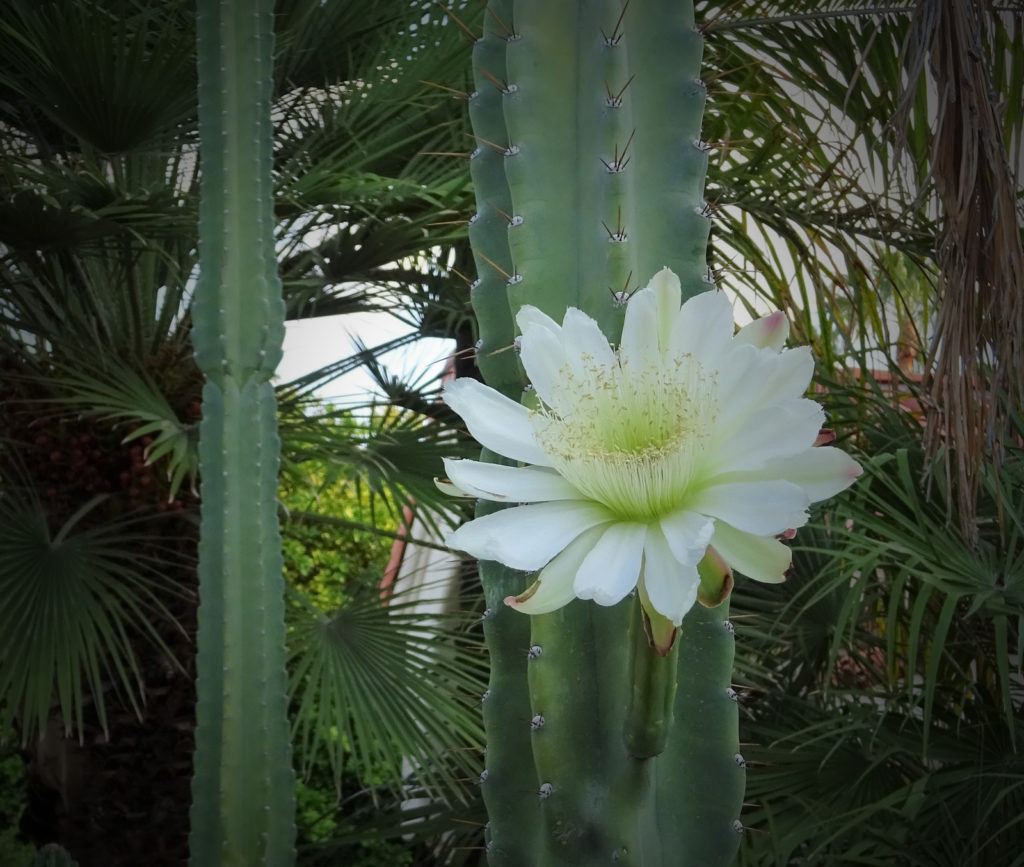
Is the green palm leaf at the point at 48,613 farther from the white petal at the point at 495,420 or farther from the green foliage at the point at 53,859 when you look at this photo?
the white petal at the point at 495,420

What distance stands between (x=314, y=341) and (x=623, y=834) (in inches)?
145

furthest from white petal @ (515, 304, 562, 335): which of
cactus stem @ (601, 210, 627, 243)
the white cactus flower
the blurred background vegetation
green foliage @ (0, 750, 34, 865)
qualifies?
green foliage @ (0, 750, 34, 865)

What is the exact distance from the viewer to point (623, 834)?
49 centimetres

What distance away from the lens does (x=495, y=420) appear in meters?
0.47

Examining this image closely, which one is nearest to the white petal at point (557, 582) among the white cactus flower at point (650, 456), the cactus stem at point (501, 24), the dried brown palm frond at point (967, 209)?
the white cactus flower at point (650, 456)

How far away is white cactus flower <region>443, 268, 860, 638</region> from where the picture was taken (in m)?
0.40

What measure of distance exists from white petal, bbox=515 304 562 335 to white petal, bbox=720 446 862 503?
0.39ft

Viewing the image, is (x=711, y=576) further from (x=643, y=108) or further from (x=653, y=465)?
(x=643, y=108)

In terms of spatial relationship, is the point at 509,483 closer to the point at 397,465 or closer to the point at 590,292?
the point at 590,292

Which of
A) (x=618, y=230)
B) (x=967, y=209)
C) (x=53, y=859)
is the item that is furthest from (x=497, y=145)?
(x=53, y=859)

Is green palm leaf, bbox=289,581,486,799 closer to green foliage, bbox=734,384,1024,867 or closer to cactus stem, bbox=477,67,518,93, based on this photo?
green foliage, bbox=734,384,1024,867

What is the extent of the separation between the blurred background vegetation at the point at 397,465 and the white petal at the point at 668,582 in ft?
A: 1.73

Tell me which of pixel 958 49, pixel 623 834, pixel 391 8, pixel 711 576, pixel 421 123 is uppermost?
pixel 391 8

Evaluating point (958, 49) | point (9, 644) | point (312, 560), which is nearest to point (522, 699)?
point (958, 49)
